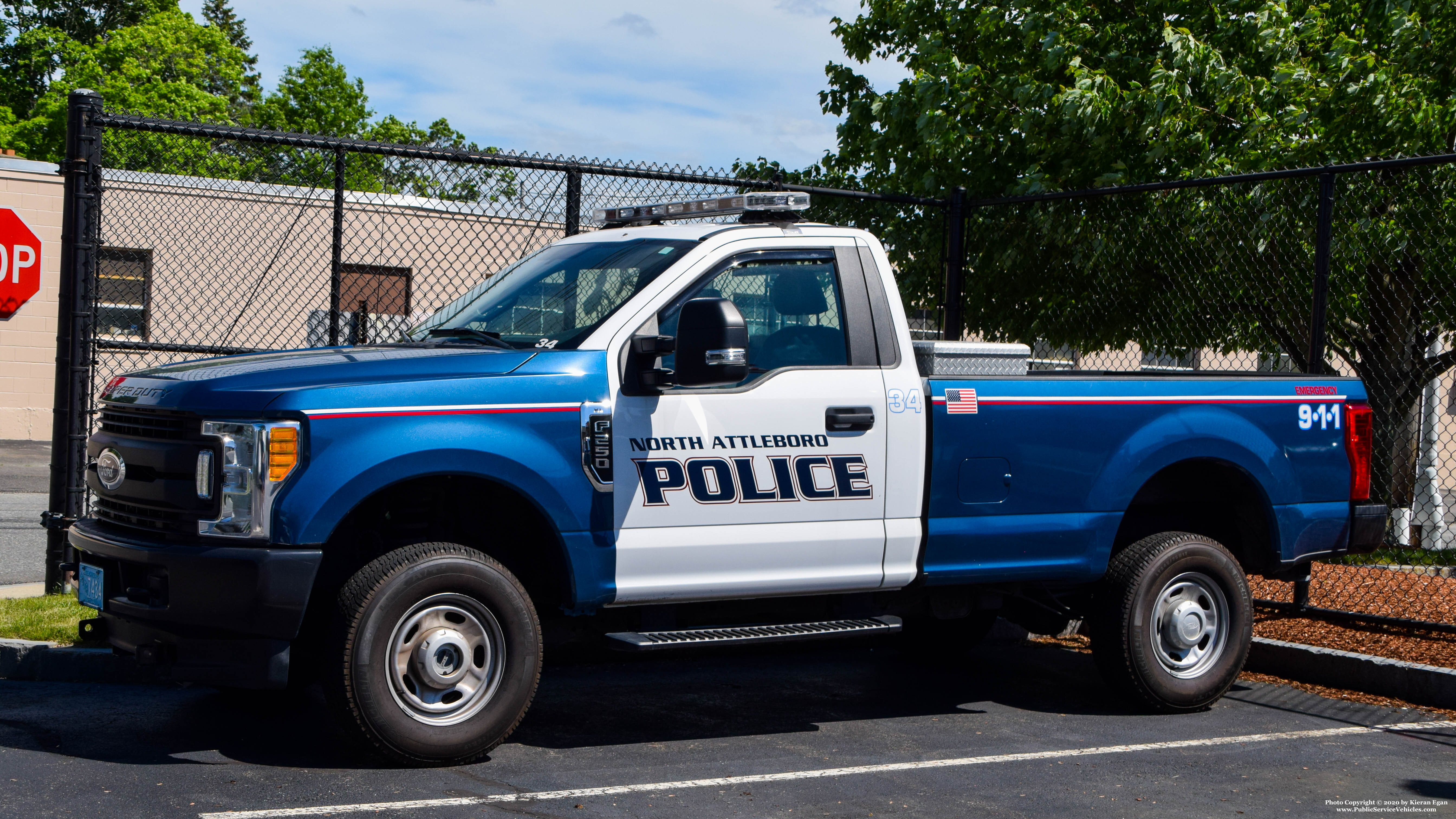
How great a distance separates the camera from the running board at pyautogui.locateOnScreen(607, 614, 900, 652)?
5660 millimetres

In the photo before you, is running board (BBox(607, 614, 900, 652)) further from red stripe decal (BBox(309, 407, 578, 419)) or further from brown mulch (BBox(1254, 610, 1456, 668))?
brown mulch (BBox(1254, 610, 1456, 668))

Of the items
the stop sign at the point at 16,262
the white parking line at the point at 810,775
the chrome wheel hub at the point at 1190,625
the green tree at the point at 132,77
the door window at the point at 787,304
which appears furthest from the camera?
the green tree at the point at 132,77

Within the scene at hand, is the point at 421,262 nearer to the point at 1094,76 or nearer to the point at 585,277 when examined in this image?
the point at 1094,76

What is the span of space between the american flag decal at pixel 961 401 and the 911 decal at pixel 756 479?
506 mm

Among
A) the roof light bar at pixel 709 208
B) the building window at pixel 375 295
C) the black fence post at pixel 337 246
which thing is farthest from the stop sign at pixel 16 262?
the roof light bar at pixel 709 208

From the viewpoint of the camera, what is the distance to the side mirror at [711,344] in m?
5.42

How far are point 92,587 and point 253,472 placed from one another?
1.08m

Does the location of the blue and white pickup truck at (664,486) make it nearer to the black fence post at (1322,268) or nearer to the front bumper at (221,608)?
the front bumper at (221,608)

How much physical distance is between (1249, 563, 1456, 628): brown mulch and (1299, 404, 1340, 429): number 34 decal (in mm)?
1678

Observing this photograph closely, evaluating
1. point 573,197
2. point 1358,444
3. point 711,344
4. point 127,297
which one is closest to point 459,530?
point 711,344

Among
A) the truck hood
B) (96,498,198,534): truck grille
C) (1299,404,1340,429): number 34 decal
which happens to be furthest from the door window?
(1299,404,1340,429): number 34 decal

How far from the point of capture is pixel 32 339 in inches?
877

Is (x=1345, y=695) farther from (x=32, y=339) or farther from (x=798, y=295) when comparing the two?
(x=32, y=339)

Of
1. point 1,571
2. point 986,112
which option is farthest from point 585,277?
point 986,112
